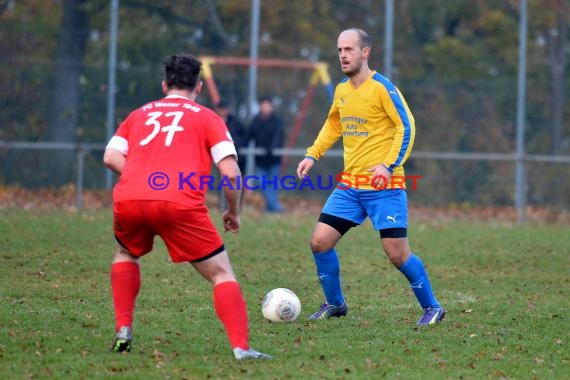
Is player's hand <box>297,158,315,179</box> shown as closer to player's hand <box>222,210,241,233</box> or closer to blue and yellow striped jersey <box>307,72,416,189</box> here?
blue and yellow striped jersey <box>307,72,416,189</box>

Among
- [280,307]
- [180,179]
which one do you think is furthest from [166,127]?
[280,307]

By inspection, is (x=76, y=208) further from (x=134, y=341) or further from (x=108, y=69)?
(x=134, y=341)

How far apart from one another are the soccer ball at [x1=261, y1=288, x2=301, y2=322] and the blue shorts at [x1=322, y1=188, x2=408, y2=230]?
73 cm

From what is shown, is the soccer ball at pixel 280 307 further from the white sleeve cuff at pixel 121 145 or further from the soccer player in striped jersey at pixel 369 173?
the white sleeve cuff at pixel 121 145

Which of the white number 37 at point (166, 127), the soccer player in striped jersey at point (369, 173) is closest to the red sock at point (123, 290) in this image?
the white number 37 at point (166, 127)

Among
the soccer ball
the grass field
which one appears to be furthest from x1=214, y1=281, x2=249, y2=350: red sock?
the soccer ball

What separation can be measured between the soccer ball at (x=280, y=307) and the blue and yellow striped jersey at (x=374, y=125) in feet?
3.34

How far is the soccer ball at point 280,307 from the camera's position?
7.42m

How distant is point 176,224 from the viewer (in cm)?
575

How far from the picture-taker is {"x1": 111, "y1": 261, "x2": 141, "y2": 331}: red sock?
6117mm

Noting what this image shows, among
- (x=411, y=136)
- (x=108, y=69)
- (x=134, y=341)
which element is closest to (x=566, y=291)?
(x=411, y=136)

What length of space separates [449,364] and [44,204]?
12.3m

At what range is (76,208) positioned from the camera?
16844 millimetres

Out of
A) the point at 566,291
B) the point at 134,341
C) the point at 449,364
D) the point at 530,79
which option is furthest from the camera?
the point at 530,79
